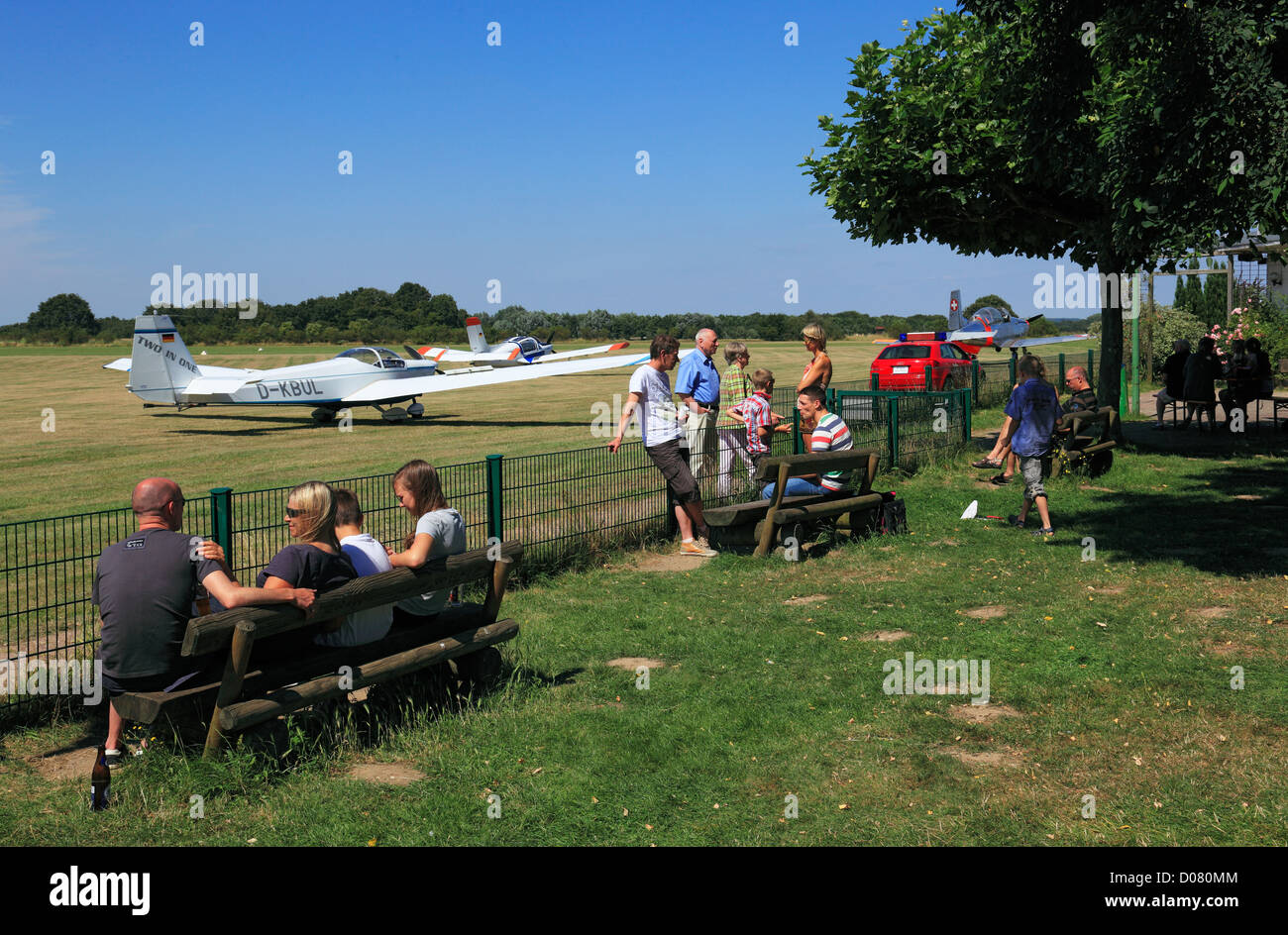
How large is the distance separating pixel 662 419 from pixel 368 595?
A: 4.69 metres

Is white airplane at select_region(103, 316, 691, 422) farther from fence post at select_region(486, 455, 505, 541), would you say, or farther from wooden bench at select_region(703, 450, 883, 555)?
fence post at select_region(486, 455, 505, 541)

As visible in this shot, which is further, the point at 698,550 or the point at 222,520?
the point at 698,550

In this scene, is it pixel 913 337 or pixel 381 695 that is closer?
pixel 381 695

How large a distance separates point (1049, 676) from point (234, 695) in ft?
14.4

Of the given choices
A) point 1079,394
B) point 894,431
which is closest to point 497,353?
point 894,431

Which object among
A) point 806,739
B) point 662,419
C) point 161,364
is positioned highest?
point 161,364

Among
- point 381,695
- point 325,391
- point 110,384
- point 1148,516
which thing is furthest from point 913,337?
point 110,384

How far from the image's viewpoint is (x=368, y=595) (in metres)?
4.97

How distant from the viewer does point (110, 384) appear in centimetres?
4944

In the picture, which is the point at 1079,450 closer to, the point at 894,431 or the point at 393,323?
the point at 894,431

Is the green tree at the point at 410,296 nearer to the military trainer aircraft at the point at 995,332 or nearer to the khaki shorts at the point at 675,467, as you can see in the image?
the military trainer aircraft at the point at 995,332

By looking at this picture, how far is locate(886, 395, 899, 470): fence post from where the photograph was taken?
13.8 metres

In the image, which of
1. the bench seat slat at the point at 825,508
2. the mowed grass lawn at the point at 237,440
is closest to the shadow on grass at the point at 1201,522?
the bench seat slat at the point at 825,508
